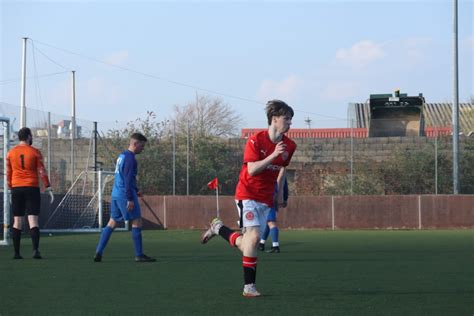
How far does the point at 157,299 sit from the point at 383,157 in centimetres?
2040

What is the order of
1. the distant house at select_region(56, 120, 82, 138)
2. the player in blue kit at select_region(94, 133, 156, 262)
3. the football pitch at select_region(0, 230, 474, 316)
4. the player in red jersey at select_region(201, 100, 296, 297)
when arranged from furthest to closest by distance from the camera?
the distant house at select_region(56, 120, 82, 138) < the player in blue kit at select_region(94, 133, 156, 262) < the player in red jersey at select_region(201, 100, 296, 297) < the football pitch at select_region(0, 230, 474, 316)

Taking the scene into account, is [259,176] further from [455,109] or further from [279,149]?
[455,109]

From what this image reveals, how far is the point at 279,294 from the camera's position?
303 inches

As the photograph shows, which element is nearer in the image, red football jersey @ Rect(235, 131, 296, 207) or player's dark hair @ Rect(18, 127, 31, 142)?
red football jersey @ Rect(235, 131, 296, 207)

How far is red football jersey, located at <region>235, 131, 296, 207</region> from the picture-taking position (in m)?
7.72

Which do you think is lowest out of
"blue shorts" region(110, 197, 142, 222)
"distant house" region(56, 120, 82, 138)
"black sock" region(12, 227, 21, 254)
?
"black sock" region(12, 227, 21, 254)

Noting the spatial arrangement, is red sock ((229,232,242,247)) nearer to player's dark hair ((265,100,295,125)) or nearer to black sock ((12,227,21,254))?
player's dark hair ((265,100,295,125))

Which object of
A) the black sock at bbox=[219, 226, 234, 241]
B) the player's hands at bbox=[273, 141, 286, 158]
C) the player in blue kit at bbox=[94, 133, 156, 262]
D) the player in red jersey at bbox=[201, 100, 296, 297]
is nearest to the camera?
the player's hands at bbox=[273, 141, 286, 158]

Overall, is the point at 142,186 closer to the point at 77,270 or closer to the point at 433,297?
the point at 77,270

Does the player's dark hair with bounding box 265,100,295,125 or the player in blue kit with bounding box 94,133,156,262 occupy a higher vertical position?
the player's dark hair with bounding box 265,100,295,125

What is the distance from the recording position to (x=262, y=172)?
7777 mm

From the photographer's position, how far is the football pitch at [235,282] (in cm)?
682

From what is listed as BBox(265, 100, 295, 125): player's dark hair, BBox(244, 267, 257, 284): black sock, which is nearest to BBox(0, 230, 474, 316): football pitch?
BBox(244, 267, 257, 284): black sock

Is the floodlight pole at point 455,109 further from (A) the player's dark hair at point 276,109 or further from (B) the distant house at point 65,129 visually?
(A) the player's dark hair at point 276,109
